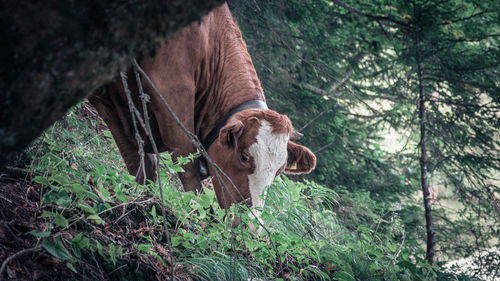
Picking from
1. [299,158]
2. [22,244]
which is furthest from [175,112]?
[22,244]

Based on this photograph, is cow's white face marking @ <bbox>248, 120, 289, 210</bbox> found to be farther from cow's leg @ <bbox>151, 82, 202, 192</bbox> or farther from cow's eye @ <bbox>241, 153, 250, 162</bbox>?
cow's leg @ <bbox>151, 82, 202, 192</bbox>

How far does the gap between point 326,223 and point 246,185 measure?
5.13ft

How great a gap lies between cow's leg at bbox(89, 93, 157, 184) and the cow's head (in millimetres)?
783

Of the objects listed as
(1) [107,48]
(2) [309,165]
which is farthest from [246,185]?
(1) [107,48]

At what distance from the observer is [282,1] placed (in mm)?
6230

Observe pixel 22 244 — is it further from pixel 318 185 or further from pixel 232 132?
pixel 318 185

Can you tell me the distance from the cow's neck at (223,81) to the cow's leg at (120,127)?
2.10 ft

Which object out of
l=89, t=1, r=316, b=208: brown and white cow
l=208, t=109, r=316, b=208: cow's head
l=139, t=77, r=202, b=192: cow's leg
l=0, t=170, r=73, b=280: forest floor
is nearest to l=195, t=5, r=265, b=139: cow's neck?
l=89, t=1, r=316, b=208: brown and white cow

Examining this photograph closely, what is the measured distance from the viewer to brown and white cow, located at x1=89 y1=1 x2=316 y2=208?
3658 mm

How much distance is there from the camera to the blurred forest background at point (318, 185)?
2.14m

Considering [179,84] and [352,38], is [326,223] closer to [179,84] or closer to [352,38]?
[179,84]

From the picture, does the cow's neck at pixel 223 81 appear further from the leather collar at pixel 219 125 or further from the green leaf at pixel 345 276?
the green leaf at pixel 345 276

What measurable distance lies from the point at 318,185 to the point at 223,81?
4.67 ft

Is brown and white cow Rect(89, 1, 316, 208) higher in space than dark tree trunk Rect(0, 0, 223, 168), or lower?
lower
